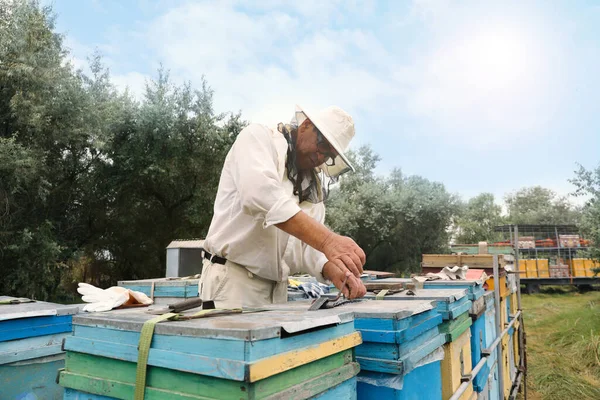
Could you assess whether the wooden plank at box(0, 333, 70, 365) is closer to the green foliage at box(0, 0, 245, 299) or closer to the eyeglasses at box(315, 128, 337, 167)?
the eyeglasses at box(315, 128, 337, 167)

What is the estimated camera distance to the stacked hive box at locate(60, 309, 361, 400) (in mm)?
1088

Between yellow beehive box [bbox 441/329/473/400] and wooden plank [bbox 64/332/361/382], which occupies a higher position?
wooden plank [bbox 64/332/361/382]

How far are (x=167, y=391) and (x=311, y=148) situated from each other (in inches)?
71.9

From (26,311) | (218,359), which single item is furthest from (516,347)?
(218,359)

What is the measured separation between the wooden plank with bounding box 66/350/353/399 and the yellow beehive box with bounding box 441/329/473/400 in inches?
48.3

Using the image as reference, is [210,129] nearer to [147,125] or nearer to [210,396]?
[147,125]

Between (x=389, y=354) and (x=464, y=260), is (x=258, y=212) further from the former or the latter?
(x=464, y=260)

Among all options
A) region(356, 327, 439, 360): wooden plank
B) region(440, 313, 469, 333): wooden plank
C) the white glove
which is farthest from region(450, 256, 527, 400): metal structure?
the white glove

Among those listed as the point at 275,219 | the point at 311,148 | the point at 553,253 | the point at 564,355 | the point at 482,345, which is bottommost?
the point at 564,355

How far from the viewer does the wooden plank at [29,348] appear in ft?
7.76

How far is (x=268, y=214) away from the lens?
2105mm

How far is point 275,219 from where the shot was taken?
6.83 ft

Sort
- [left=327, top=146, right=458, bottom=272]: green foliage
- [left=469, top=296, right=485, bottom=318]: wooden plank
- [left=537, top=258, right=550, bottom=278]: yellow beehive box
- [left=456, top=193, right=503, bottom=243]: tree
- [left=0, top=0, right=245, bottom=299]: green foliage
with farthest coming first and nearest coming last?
1. [left=456, top=193, right=503, bottom=243]: tree
2. [left=537, top=258, right=550, bottom=278]: yellow beehive box
3. [left=327, top=146, right=458, bottom=272]: green foliage
4. [left=0, top=0, right=245, bottom=299]: green foliage
5. [left=469, top=296, right=485, bottom=318]: wooden plank

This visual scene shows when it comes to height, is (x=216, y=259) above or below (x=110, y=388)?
above
